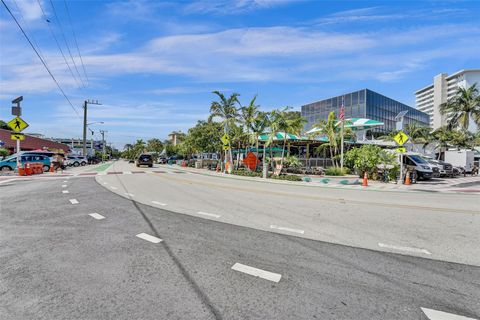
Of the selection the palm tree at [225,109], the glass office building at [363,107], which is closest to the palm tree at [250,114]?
the palm tree at [225,109]

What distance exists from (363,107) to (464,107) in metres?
14.1

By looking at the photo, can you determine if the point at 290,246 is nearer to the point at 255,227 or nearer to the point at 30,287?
the point at 255,227

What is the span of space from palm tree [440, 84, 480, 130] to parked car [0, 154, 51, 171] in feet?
175

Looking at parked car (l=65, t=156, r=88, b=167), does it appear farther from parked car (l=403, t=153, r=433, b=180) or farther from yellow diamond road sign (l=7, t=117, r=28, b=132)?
parked car (l=403, t=153, r=433, b=180)

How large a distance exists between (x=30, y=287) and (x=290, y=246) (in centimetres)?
375

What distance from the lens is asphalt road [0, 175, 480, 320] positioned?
2.73 metres

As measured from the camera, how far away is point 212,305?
2801 millimetres

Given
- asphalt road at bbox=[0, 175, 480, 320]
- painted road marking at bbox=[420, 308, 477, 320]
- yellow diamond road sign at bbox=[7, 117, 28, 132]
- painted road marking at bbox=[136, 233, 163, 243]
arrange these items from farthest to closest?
yellow diamond road sign at bbox=[7, 117, 28, 132]
painted road marking at bbox=[136, 233, 163, 243]
asphalt road at bbox=[0, 175, 480, 320]
painted road marking at bbox=[420, 308, 477, 320]

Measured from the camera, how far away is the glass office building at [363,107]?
1885 inches

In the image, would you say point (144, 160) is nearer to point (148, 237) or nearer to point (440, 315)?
point (148, 237)

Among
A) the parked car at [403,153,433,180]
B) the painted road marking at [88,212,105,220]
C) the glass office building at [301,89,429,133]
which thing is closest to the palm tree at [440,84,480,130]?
the glass office building at [301,89,429,133]

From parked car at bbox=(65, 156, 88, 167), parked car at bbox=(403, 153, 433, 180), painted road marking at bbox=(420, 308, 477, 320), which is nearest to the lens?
painted road marking at bbox=(420, 308, 477, 320)

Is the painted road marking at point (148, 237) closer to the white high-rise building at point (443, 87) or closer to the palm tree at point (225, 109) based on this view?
the palm tree at point (225, 109)

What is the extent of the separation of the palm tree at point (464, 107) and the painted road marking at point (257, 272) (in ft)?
161
